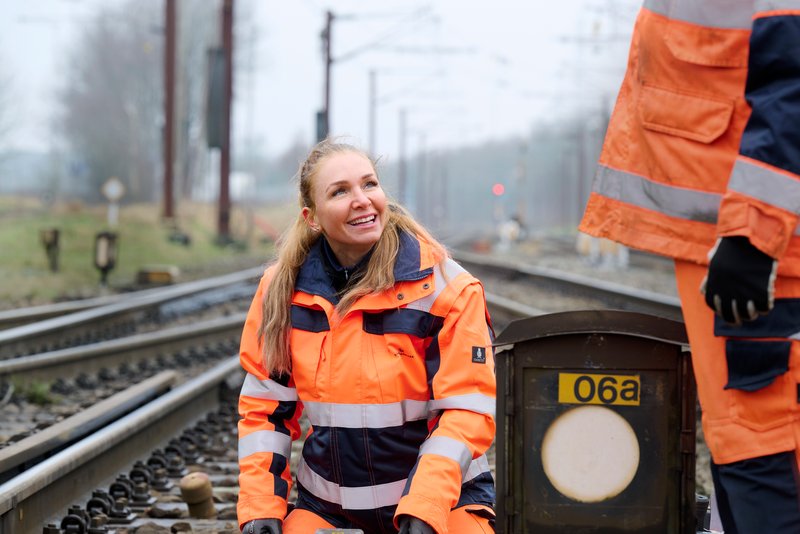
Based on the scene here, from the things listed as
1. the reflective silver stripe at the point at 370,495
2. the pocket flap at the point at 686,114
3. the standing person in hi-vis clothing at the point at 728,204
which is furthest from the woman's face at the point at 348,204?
the pocket flap at the point at 686,114

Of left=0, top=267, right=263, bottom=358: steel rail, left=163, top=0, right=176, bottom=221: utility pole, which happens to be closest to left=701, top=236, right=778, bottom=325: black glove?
left=0, top=267, right=263, bottom=358: steel rail

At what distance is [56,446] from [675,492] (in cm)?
305

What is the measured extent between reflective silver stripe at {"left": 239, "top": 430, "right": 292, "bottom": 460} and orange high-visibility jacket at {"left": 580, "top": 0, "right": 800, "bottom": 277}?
3.56 ft

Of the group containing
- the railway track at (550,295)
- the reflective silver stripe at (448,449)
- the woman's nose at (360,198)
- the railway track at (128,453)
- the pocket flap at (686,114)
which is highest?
the pocket flap at (686,114)

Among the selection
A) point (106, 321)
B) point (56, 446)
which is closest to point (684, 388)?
point (56, 446)

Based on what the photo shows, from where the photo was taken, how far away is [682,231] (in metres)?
2.35

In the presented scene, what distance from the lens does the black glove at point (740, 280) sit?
6.64 ft

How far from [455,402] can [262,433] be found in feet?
1.85

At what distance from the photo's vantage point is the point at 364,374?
2855 mm

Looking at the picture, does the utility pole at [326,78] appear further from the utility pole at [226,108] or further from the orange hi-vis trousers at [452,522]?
the orange hi-vis trousers at [452,522]

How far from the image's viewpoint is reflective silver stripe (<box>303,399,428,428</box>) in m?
2.88

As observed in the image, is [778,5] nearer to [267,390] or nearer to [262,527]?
[267,390]

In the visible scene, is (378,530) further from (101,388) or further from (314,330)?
(101,388)

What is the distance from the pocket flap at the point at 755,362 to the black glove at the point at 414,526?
2.78ft
